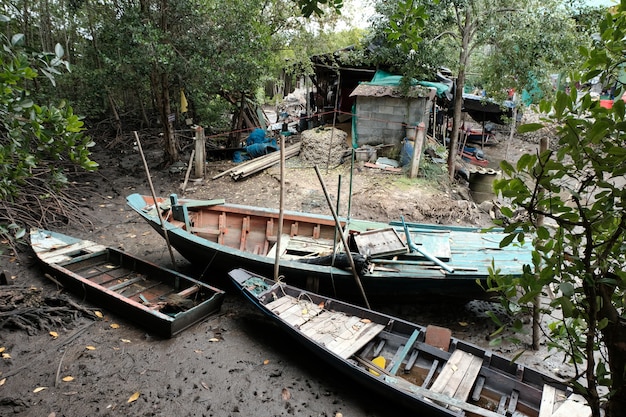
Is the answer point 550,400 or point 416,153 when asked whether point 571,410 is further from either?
point 416,153

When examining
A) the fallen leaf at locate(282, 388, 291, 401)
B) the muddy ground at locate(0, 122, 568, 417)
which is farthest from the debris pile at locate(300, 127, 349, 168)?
the fallen leaf at locate(282, 388, 291, 401)

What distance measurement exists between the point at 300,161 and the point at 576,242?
1159 centimetres

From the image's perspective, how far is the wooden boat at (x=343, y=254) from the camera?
5523 millimetres

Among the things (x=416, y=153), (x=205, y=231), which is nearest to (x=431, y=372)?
(x=205, y=231)

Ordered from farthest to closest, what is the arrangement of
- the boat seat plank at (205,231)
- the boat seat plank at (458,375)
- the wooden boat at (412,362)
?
the boat seat plank at (205,231)
the boat seat plank at (458,375)
the wooden boat at (412,362)

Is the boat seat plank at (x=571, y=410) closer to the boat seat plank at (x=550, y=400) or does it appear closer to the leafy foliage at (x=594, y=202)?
the boat seat plank at (x=550, y=400)

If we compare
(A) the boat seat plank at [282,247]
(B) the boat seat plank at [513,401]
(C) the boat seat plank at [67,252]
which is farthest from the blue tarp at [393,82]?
(B) the boat seat plank at [513,401]

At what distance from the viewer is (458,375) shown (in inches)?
162

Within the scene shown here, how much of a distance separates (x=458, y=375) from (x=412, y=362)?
52 cm

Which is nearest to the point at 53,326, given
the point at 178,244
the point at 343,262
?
the point at 178,244

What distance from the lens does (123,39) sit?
359 inches

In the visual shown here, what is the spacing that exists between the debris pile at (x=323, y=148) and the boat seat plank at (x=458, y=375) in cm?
837

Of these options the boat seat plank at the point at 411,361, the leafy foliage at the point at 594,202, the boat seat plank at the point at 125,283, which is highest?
the leafy foliage at the point at 594,202

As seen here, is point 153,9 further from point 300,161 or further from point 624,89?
point 624,89
